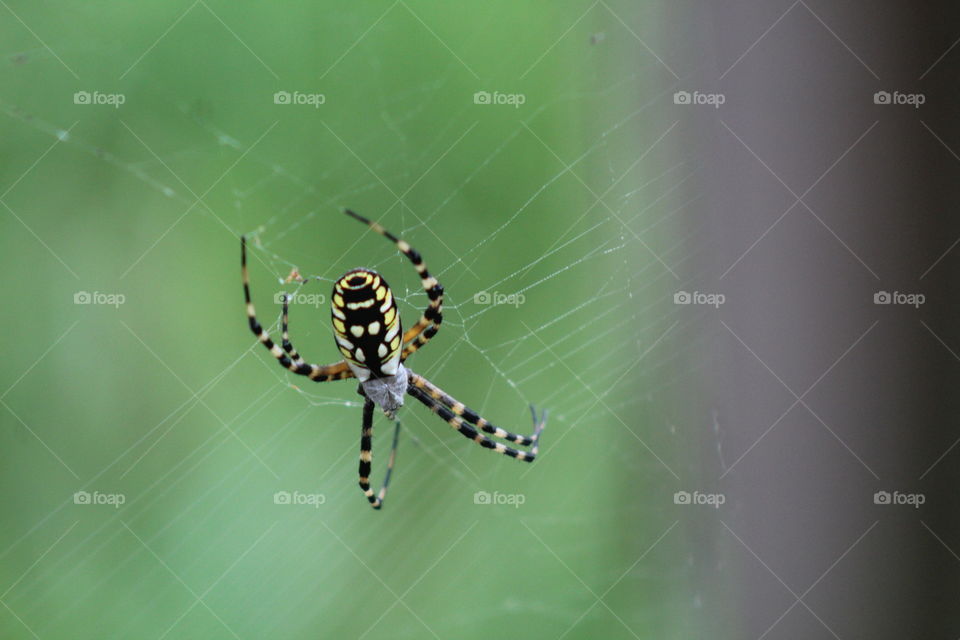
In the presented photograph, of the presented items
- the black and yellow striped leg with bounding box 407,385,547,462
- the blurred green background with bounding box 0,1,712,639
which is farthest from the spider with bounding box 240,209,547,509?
the blurred green background with bounding box 0,1,712,639

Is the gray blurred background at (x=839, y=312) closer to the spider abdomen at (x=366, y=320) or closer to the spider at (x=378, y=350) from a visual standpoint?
the spider at (x=378, y=350)

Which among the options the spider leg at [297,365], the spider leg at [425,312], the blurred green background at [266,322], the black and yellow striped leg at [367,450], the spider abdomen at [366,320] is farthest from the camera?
the blurred green background at [266,322]

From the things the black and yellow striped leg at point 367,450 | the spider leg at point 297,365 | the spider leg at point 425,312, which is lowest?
the black and yellow striped leg at point 367,450

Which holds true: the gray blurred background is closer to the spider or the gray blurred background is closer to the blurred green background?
the blurred green background

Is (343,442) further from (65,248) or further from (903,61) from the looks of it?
(903,61)

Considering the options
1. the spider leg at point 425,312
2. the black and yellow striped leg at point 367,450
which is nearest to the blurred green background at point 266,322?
the black and yellow striped leg at point 367,450

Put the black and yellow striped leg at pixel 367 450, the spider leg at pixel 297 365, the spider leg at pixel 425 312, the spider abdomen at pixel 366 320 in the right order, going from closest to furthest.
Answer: the spider abdomen at pixel 366 320, the spider leg at pixel 425 312, the spider leg at pixel 297 365, the black and yellow striped leg at pixel 367 450

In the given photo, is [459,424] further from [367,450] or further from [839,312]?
[839,312]

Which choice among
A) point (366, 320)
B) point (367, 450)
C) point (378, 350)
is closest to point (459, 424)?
point (367, 450)
